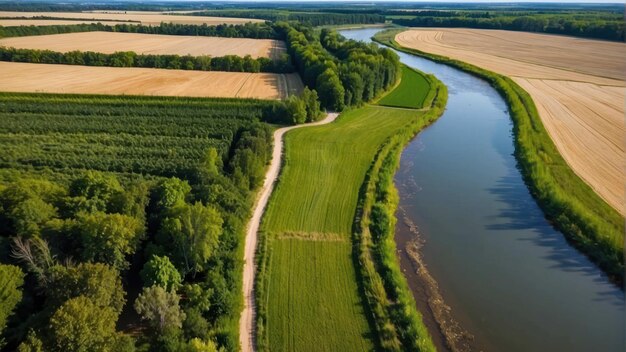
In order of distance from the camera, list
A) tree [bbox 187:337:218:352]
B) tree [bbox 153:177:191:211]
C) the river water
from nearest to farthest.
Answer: tree [bbox 187:337:218:352] < the river water < tree [bbox 153:177:191:211]

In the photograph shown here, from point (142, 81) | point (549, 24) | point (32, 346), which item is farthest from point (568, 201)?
point (549, 24)

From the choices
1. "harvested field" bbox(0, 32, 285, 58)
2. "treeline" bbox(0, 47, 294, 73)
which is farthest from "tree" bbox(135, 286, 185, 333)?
"harvested field" bbox(0, 32, 285, 58)

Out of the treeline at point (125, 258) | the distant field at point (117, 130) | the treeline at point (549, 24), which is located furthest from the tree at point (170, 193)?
the treeline at point (549, 24)

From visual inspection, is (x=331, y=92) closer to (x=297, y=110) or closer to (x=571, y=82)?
(x=297, y=110)

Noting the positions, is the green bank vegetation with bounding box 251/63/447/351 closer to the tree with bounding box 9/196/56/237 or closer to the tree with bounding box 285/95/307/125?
the tree with bounding box 285/95/307/125

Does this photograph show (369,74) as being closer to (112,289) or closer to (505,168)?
(505,168)

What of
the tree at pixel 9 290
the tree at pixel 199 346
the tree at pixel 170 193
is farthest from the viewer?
the tree at pixel 170 193

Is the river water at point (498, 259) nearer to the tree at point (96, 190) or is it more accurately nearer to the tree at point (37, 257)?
the tree at point (96, 190)
